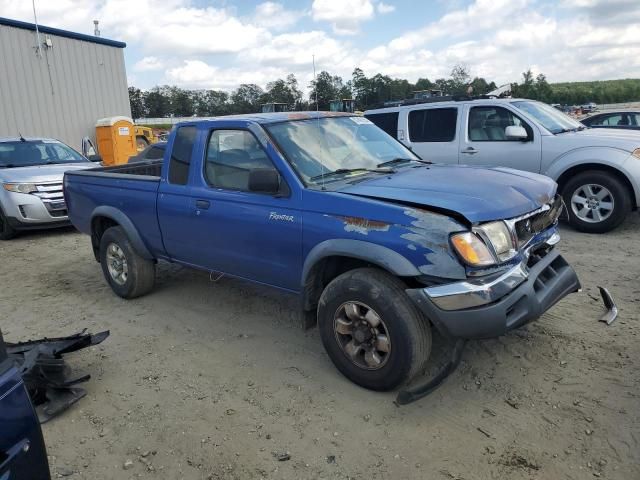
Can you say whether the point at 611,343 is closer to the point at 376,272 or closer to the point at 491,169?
the point at 491,169

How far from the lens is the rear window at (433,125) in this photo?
823cm

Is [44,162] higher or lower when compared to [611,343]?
higher

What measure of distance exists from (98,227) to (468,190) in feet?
13.8

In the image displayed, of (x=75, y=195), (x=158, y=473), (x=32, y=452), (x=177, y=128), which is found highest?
(x=177, y=128)

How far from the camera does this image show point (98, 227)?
5711 mm

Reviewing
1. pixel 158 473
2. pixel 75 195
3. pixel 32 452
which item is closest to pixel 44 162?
pixel 75 195

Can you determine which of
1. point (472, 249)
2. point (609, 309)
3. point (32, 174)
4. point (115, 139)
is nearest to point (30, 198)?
point (32, 174)

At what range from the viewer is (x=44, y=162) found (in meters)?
9.59

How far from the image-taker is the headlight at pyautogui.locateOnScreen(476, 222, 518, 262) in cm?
307

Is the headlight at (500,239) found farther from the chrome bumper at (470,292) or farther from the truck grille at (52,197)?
the truck grille at (52,197)

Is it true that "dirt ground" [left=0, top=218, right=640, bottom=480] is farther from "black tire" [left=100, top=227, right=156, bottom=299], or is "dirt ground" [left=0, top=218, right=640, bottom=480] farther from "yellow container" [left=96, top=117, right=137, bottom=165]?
"yellow container" [left=96, top=117, right=137, bottom=165]

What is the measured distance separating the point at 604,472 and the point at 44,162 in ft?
32.9

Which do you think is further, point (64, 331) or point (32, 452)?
point (64, 331)

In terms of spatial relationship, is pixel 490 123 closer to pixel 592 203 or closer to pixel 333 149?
pixel 592 203
